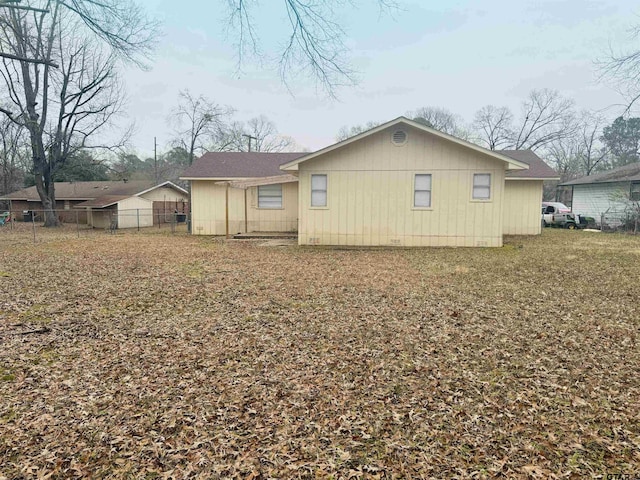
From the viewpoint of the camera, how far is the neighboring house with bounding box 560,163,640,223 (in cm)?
2045

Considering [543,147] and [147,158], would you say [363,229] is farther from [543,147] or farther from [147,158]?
[147,158]

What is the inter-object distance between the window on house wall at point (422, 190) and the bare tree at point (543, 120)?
31.8 meters

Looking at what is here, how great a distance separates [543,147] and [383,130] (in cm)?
3555

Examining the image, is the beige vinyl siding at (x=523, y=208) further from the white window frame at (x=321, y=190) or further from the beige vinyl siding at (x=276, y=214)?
the beige vinyl siding at (x=276, y=214)

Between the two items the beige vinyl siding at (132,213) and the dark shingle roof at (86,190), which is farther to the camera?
the dark shingle roof at (86,190)

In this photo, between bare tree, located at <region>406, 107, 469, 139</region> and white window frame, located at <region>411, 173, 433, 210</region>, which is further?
bare tree, located at <region>406, 107, 469, 139</region>

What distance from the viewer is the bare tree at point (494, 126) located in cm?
4003

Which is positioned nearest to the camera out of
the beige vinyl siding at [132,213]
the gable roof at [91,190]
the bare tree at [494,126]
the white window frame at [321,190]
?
the white window frame at [321,190]

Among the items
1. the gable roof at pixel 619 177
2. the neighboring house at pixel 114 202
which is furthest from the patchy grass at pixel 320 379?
the neighboring house at pixel 114 202

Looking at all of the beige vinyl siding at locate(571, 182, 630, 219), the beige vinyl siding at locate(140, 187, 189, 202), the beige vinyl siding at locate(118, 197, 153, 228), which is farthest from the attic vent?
the beige vinyl siding at locate(140, 187, 189, 202)

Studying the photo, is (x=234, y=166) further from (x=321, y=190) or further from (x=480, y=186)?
(x=480, y=186)

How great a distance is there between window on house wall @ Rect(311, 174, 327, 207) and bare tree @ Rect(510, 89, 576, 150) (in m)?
33.3

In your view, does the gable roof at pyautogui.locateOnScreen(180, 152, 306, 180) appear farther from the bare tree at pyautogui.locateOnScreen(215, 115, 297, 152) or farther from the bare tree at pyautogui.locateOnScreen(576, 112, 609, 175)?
the bare tree at pyautogui.locateOnScreen(576, 112, 609, 175)

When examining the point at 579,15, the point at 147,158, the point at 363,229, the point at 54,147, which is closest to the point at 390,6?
the point at 579,15
